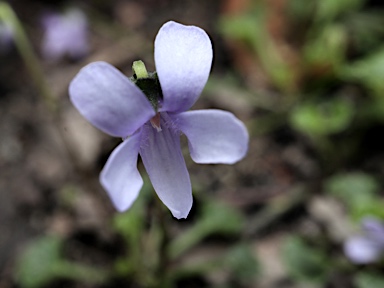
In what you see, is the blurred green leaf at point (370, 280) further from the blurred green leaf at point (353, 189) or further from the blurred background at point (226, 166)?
the blurred green leaf at point (353, 189)

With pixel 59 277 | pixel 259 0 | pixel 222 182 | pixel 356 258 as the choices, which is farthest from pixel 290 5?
pixel 59 277

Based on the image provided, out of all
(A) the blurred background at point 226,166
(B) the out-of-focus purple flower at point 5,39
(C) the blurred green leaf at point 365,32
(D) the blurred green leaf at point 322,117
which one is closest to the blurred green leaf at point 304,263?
(A) the blurred background at point 226,166

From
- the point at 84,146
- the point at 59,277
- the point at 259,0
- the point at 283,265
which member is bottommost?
the point at 283,265

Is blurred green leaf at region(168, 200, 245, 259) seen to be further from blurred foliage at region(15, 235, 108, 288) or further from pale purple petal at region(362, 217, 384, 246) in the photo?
pale purple petal at region(362, 217, 384, 246)

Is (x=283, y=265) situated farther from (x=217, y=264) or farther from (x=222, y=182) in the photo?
(x=222, y=182)

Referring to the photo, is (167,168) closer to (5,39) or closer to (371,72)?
(371,72)

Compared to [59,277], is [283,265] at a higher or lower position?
lower

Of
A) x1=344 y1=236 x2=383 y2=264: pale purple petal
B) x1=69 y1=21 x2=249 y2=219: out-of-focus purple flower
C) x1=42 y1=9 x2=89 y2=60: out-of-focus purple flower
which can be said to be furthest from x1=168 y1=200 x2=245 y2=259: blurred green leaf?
x1=42 y1=9 x2=89 y2=60: out-of-focus purple flower
